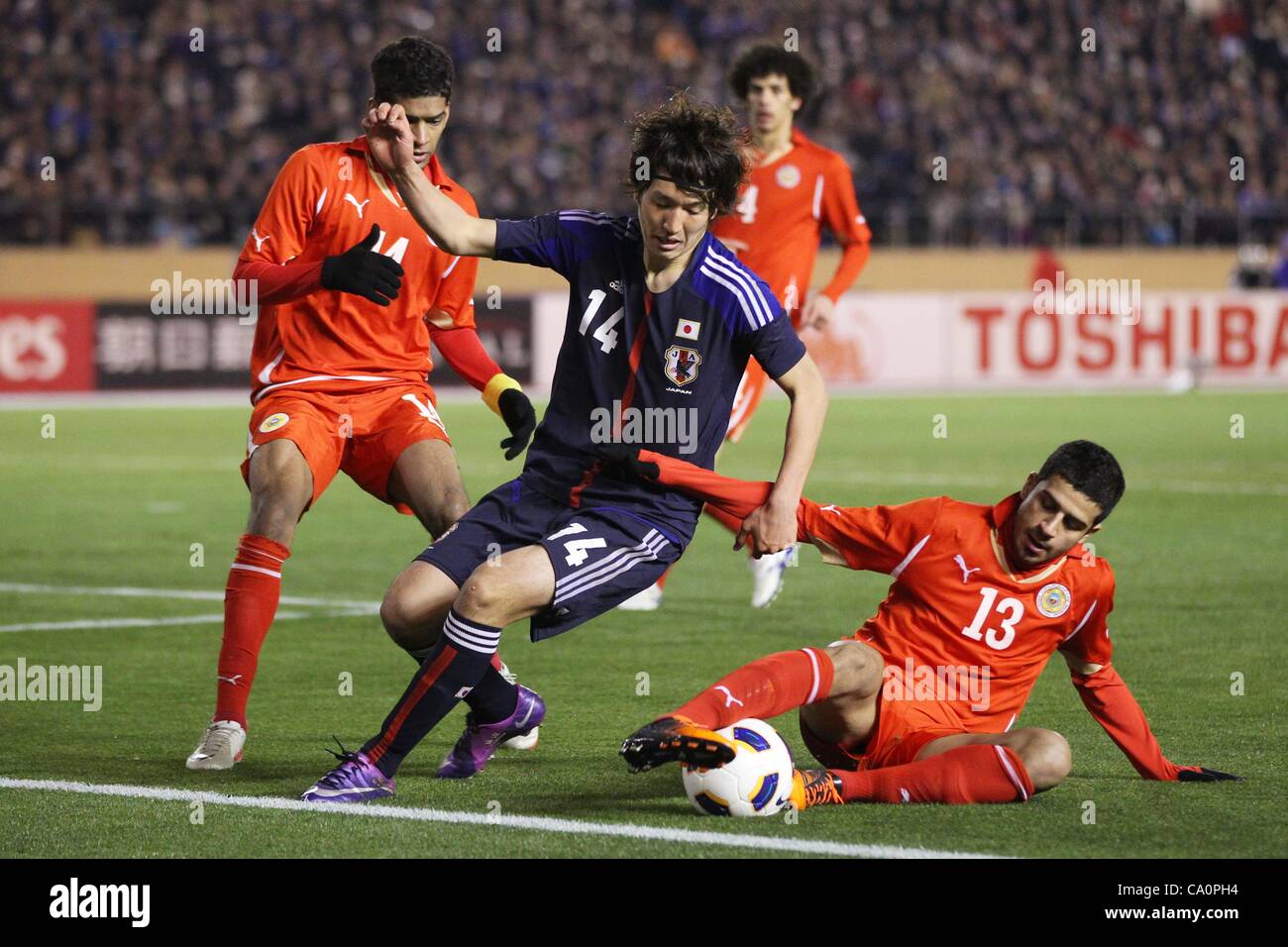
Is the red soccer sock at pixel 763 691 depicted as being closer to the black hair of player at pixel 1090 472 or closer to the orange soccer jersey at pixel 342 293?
the black hair of player at pixel 1090 472

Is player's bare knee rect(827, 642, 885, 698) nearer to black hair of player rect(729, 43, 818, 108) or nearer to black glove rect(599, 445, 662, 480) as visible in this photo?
black glove rect(599, 445, 662, 480)

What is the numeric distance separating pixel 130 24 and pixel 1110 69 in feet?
55.4

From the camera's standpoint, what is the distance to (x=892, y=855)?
4.59 m

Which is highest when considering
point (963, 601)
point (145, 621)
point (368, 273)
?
point (368, 273)

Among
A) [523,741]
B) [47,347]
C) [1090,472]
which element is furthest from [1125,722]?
[47,347]

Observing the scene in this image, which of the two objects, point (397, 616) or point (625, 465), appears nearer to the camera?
point (625, 465)

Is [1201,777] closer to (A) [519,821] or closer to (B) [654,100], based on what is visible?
(A) [519,821]

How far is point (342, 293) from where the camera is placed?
663 cm

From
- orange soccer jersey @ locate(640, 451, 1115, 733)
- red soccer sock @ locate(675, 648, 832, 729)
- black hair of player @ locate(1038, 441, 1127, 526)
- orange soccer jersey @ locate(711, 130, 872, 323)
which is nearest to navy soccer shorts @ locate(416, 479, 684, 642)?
red soccer sock @ locate(675, 648, 832, 729)

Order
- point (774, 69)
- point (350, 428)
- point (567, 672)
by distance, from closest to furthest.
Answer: point (350, 428) → point (567, 672) → point (774, 69)

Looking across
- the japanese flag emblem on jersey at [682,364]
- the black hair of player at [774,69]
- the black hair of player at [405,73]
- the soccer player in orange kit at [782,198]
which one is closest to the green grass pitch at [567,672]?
the japanese flag emblem on jersey at [682,364]

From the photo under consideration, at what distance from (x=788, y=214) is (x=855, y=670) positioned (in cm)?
494

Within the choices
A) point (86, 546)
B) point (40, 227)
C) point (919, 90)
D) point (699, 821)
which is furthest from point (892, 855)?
point (919, 90)

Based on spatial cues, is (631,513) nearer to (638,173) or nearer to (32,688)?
(638,173)
